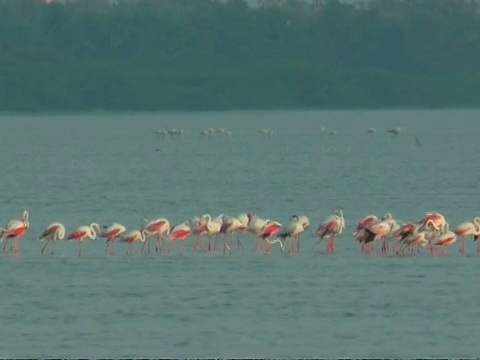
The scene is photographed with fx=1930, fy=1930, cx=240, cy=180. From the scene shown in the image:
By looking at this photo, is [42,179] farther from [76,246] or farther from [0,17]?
[0,17]

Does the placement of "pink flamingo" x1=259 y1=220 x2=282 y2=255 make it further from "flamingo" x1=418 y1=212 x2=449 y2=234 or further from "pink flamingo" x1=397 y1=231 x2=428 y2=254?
"flamingo" x1=418 y1=212 x2=449 y2=234

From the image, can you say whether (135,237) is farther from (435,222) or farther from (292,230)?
(435,222)

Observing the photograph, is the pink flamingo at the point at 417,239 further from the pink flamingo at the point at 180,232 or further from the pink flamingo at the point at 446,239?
the pink flamingo at the point at 180,232

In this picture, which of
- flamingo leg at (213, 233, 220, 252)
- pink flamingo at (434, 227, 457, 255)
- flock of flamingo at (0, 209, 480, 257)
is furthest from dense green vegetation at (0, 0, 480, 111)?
pink flamingo at (434, 227, 457, 255)

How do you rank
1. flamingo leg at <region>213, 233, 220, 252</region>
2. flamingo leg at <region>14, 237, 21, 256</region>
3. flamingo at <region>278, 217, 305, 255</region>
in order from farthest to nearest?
A: flamingo leg at <region>213, 233, 220, 252</region> < flamingo leg at <region>14, 237, 21, 256</region> < flamingo at <region>278, 217, 305, 255</region>

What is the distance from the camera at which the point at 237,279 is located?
20484 mm

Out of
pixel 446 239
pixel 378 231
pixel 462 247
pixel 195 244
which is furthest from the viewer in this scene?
pixel 195 244

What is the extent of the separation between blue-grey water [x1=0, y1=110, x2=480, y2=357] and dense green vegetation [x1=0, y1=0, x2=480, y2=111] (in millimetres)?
72391

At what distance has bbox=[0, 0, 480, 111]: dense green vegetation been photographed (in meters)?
119

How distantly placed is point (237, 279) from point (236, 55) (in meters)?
113

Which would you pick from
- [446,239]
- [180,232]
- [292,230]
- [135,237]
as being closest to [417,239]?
[446,239]

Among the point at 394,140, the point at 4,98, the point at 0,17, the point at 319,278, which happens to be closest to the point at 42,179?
the point at 319,278

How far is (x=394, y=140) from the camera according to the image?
69.4 meters

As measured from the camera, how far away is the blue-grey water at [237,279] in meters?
16.4
